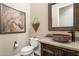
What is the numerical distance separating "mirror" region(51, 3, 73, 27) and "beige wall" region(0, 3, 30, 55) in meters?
0.28

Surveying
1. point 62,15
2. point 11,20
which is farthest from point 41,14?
point 11,20

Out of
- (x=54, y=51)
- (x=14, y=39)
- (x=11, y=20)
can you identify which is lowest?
(x=54, y=51)

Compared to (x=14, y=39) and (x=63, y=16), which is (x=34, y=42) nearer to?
(x=14, y=39)

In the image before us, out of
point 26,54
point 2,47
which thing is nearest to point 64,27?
point 26,54

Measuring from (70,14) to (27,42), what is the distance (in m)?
0.54

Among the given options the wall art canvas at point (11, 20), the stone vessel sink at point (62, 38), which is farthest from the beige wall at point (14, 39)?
the stone vessel sink at point (62, 38)

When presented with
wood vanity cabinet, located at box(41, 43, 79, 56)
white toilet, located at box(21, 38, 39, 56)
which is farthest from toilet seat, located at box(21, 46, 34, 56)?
wood vanity cabinet, located at box(41, 43, 79, 56)

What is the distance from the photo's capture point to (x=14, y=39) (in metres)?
1.35

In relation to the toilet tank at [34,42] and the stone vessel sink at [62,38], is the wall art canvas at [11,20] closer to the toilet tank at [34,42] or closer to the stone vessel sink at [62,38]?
the toilet tank at [34,42]

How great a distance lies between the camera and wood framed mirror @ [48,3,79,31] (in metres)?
1.31

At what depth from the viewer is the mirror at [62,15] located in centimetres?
131

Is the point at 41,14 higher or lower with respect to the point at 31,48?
higher

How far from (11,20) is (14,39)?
206mm

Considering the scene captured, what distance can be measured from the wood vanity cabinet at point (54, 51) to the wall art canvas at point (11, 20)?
0.98 feet
